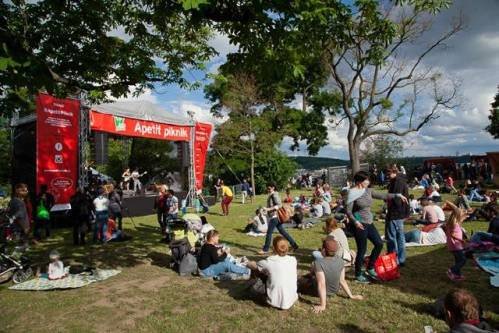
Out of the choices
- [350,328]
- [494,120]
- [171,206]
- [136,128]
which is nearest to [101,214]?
[171,206]

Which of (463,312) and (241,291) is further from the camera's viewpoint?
(241,291)

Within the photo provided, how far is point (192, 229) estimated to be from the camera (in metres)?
9.29

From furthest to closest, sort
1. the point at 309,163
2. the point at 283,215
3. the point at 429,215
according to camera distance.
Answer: the point at 309,163
the point at 429,215
the point at 283,215

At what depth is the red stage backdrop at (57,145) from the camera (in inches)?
499

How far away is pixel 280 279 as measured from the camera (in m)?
5.39

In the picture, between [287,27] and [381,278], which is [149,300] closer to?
[381,278]

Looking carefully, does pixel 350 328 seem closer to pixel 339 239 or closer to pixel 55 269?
pixel 339 239

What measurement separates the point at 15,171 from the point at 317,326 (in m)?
14.5

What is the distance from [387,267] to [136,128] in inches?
471

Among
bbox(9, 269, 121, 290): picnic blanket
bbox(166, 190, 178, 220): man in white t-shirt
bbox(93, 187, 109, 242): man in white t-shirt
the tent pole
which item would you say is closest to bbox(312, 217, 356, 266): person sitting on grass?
bbox(9, 269, 121, 290): picnic blanket

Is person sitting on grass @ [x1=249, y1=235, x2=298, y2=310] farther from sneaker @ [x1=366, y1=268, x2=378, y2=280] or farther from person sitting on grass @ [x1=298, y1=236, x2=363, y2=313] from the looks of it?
sneaker @ [x1=366, y1=268, x2=378, y2=280]

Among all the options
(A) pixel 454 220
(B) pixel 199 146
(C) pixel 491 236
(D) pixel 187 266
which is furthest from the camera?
(B) pixel 199 146

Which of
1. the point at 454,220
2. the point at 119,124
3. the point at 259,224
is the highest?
the point at 119,124

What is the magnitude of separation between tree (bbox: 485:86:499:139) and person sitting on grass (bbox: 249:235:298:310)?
3807 centimetres
